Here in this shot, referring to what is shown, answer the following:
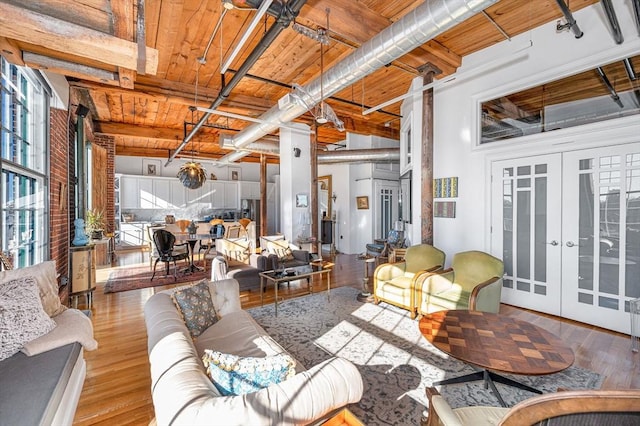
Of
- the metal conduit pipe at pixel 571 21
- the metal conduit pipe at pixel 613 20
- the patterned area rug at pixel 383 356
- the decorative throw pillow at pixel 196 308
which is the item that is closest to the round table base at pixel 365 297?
the patterned area rug at pixel 383 356

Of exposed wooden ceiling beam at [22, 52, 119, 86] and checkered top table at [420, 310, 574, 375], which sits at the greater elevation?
exposed wooden ceiling beam at [22, 52, 119, 86]

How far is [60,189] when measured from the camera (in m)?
4.07

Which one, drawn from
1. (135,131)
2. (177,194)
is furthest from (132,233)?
(135,131)

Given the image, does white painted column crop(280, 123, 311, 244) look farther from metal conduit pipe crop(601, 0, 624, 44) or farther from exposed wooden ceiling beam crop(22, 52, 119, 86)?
metal conduit pipe crop(601, 0, 624, 44)

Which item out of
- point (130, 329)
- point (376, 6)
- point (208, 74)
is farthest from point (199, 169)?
point (376, 6)

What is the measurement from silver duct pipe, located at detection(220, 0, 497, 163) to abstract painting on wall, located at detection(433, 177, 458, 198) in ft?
7.62

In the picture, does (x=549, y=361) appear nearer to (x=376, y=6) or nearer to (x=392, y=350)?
(x=392, y=350)

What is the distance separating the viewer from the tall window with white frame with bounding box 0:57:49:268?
8.74 ft

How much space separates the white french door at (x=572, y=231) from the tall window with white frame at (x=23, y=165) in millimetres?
5884

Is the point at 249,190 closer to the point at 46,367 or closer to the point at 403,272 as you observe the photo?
the point at 403,272

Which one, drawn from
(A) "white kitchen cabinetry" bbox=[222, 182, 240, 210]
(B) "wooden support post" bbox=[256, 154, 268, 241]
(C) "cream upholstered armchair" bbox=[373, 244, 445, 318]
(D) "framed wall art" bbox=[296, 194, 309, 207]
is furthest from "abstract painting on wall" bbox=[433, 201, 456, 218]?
(A) "white kitchen cabinetry" bbox=[222, 182, 240, 210]

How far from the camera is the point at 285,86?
202 inches

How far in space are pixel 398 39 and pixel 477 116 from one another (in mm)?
2250

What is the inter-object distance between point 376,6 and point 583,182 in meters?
3.35
